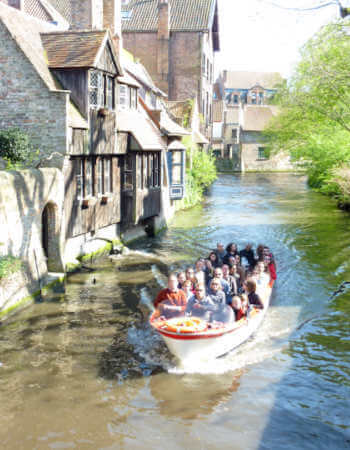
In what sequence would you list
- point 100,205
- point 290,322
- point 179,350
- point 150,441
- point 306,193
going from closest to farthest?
point 150,441 < point 179,350 < point 290,322 < point 100,205 < point 306,193

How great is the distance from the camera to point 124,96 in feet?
77.5

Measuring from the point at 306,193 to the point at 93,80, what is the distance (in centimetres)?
2845

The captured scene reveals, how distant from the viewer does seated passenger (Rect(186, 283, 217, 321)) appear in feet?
40.3

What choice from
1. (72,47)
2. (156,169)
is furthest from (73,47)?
(156,169)

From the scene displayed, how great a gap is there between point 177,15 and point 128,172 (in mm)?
27677

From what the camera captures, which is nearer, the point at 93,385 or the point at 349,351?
the point at 93,385

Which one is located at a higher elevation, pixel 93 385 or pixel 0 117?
pixel 0 117

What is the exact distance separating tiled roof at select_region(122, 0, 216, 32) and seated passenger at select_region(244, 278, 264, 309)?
34257 mm

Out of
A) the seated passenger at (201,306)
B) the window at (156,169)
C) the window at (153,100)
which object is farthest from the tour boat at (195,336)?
the window at (153,100)

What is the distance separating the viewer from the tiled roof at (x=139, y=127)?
21609 millimetres

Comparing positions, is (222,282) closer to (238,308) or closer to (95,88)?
(238,308)

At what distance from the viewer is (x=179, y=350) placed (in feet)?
36.6

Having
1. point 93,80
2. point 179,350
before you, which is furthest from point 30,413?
point 93,80

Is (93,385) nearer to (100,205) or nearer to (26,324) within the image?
(26,324)
